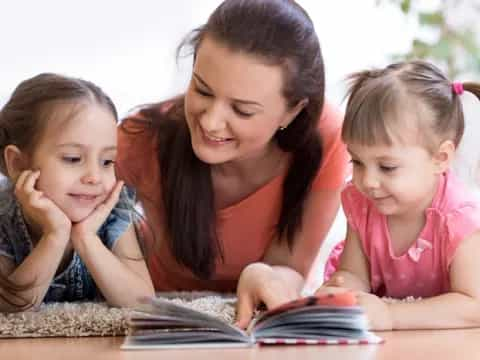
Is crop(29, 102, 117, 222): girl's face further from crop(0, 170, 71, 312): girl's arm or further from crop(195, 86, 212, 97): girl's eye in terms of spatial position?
crop(195, 86, 212, 97): girl's eye

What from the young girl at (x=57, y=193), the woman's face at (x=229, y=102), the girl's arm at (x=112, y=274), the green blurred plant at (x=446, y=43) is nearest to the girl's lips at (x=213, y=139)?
the woman's face at (x=229, y=102)

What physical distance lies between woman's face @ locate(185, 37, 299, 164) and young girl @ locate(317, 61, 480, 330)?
0.17m

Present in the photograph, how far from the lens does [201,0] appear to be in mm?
2824

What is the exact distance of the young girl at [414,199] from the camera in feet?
5.70

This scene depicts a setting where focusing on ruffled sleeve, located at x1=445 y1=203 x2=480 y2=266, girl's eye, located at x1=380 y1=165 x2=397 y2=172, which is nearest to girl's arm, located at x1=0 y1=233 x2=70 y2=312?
girl's eye, located at x1=380 y1=165 x2=397 y2=172

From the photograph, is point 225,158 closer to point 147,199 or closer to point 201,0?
point 147,199

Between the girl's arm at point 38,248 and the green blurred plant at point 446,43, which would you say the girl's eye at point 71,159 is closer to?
the girl's arm at point 38,248

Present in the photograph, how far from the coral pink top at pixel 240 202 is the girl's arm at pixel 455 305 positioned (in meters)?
0.46

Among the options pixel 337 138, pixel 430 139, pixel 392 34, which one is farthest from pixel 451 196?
pixel 392 34

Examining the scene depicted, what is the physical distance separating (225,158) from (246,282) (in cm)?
29

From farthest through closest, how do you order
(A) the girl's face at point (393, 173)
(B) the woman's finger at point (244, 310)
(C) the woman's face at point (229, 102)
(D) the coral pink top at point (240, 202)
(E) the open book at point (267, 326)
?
(D) the coral pink top at point (240, 202)
(C) the woman's face at point (229, 102)
(A) the girl's face at point (393, 173)
(B) the woman's finger at point (244, 310)
(E) the open book at point (267, 326)

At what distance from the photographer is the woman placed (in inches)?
76.6

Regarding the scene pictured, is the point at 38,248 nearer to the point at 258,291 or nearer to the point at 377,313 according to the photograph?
the point at 258,291

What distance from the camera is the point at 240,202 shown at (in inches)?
87.4
